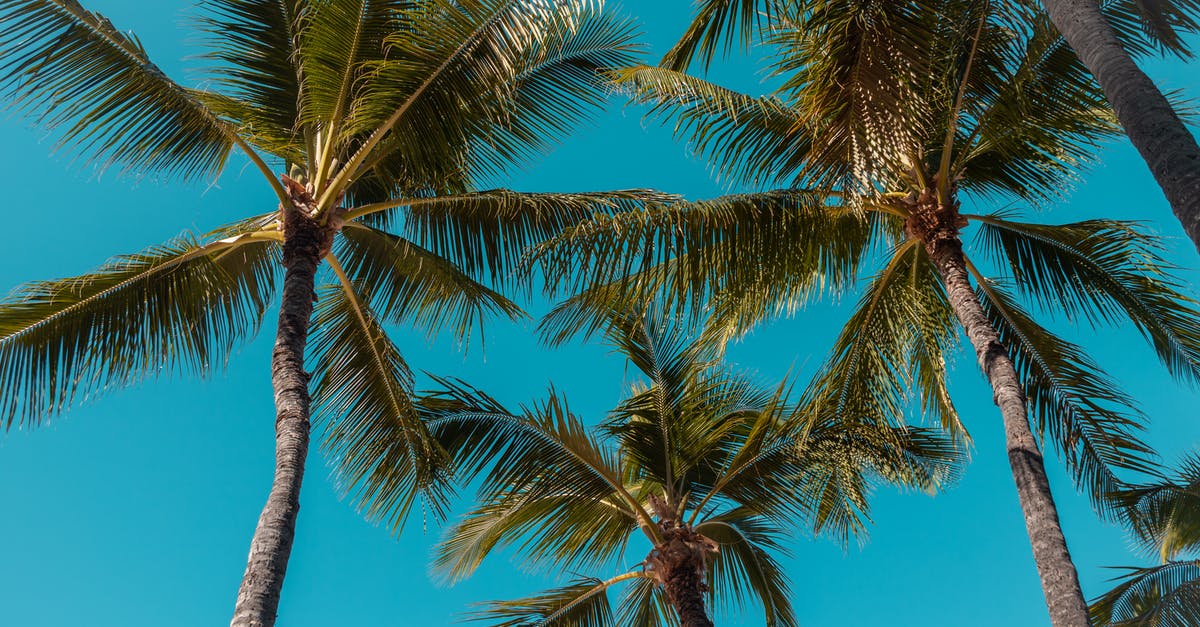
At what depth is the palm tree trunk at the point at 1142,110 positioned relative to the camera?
4582 mm

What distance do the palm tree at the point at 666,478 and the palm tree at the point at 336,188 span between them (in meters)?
1.01

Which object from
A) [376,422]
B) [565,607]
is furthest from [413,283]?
[565,607]

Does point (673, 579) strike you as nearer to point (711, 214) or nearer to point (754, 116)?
point (711, 214)

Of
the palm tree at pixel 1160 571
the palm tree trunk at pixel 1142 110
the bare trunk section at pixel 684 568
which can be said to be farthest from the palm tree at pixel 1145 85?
the bare trunk section at pixel 684 568

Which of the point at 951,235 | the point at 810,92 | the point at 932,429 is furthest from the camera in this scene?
the point at 932,429

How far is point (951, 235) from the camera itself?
9.30m

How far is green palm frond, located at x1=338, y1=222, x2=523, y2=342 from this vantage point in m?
9.62

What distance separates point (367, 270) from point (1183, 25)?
7473 mm

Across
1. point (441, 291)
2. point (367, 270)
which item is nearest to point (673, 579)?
point (441, 291)

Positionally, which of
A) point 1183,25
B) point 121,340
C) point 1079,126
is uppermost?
point 1079,126

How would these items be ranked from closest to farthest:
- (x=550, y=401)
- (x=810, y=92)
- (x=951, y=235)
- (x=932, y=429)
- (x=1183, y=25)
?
1. (x=1183, y=25)
2. (x=810, y=92)
3. (x=951, y=235)
4. (x=550, y=401)
5. (x=932, y=429)

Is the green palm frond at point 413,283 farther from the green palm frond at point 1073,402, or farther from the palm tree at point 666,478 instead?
the green palm frond at point 1073,402

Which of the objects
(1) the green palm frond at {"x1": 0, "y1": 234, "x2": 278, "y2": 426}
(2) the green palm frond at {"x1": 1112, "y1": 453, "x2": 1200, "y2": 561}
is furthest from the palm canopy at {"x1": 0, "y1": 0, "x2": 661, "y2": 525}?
(2) the green palm frond at {"x1": 1112, "y1": 453, "x2": 1200, "y2": 561}

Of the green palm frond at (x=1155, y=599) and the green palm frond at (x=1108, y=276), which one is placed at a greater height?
the green palm frond at (x=1108, y=276)
